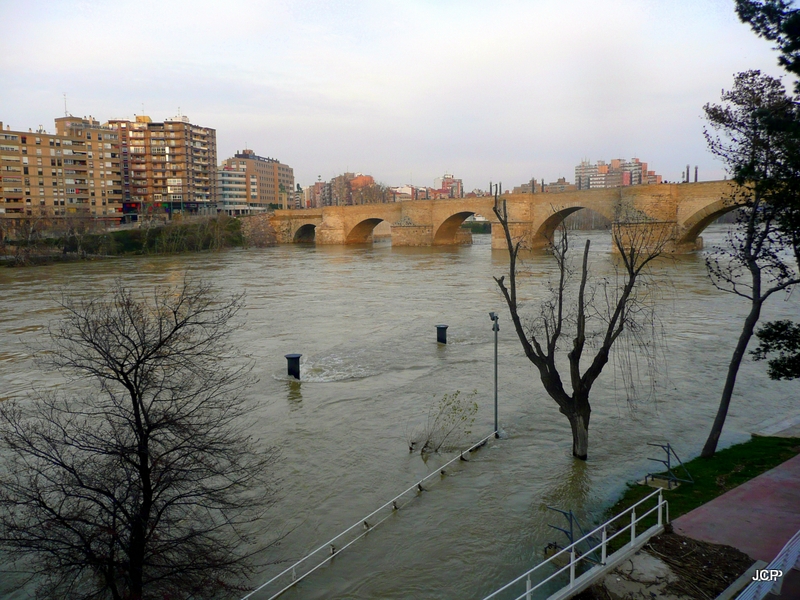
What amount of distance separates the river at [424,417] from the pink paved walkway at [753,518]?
1332mm

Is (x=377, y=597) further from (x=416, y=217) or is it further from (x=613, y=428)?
(x=416, y=217)

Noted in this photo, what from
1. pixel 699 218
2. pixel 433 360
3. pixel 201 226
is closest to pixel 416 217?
pixel 201 226

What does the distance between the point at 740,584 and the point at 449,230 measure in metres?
47.3

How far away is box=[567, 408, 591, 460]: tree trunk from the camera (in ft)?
26.7

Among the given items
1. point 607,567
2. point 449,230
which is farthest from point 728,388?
point 449,230

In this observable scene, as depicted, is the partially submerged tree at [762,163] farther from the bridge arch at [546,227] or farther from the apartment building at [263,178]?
the apartment building at [263,178]

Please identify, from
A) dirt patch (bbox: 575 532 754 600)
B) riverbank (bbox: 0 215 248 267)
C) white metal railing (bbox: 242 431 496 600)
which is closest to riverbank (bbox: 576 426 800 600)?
dirt patch (bbox: 575 532 754 600)

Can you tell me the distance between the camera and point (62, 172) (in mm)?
60219

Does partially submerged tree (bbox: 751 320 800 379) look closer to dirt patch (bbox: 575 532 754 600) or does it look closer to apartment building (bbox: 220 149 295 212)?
dirt patch (bbox: 575 532 754 600)

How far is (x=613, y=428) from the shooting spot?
9.41 m

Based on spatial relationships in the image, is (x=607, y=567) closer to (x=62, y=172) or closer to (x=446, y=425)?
(x=446, y=425)

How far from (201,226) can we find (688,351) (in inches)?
1744

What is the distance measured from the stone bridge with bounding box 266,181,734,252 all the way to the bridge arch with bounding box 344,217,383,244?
78 millimetres

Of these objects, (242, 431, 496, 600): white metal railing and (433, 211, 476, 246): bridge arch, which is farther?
(433, 211, 476, 246): bridge arch
